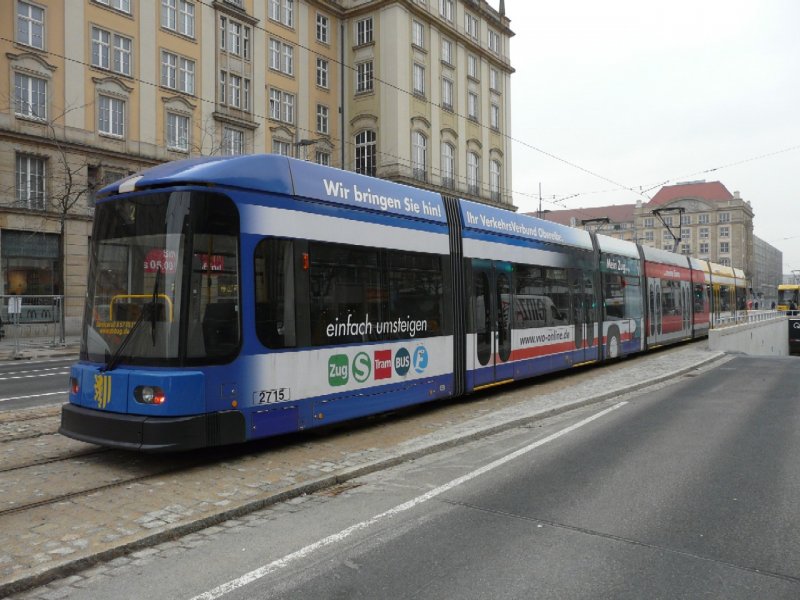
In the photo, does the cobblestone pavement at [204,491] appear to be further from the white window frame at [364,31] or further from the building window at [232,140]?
the white window frame at [364,31]

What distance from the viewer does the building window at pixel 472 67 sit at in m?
50.0

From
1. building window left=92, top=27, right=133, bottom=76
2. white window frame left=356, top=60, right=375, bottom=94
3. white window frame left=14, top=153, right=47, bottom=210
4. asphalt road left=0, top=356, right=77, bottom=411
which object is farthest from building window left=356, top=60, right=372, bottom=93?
asphalt road left=0, top=356, right=77, bottom=411

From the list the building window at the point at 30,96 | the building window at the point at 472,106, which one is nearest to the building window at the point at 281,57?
the building window at the point at 30,96

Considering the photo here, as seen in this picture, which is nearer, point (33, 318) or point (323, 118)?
point (33, 318)

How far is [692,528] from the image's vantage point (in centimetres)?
505

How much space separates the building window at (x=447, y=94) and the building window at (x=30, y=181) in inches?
1075

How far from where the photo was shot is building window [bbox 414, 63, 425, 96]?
1741 inches

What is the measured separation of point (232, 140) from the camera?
36156 millimetres

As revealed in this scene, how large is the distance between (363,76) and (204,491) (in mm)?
41657

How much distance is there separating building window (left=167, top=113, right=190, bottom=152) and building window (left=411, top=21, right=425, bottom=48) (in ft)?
57.3

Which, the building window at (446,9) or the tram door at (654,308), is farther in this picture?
the building window at (446,9)

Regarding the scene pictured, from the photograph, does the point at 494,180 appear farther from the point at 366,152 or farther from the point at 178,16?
the point at 178,16

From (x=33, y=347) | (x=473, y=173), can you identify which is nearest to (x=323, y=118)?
(x=473, y=173)

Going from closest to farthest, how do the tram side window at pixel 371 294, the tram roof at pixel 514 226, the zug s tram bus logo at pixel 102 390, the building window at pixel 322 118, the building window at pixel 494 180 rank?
Answer: the zug s tram bus logo at pixel 102 390 → the tram side window at pixel 371 294 → the tram roof at pixel 514 226 → the building window at pixel 322 118 → the building window at pixel 494 180
